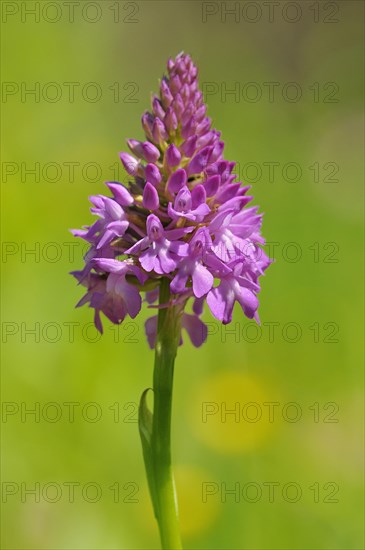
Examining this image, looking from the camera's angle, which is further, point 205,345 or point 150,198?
point 205,345

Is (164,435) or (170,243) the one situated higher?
(170,243)

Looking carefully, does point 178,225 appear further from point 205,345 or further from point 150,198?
point 205,345

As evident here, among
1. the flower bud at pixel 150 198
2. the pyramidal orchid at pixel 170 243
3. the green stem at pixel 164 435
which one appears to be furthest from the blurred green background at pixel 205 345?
the flower bud at pixel 150 198

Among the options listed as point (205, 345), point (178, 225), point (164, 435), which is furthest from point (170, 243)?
point (205, 345)

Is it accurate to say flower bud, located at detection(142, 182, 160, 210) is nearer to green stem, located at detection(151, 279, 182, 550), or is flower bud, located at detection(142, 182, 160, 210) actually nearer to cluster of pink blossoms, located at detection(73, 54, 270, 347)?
cluster of pink blossoms, located at detection(73, 54, 270, 347)

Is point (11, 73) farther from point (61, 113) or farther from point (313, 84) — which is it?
point (313, 84)

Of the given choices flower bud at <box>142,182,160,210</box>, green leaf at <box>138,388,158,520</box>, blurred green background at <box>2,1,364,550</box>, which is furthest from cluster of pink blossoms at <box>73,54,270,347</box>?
blurred green background at <box>2,1,364,550</box>

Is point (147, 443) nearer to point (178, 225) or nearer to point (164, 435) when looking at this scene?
point (164, 435)
